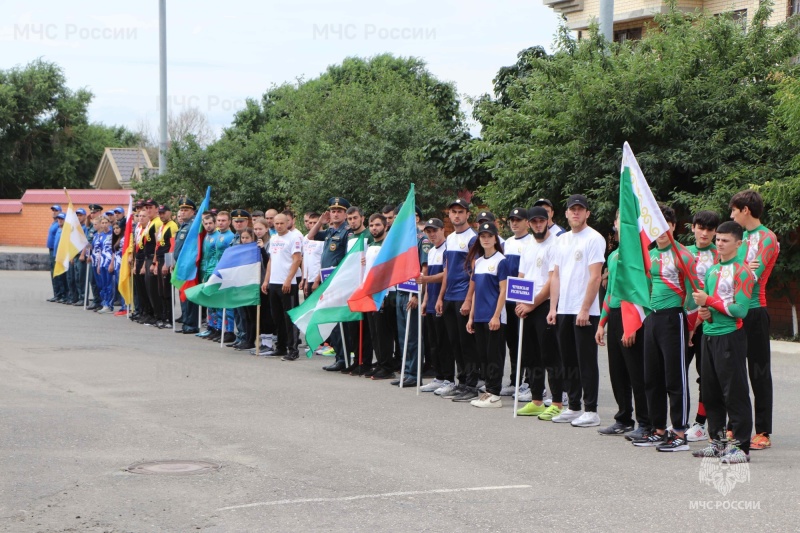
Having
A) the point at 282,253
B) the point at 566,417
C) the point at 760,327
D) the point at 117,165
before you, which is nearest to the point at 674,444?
the point at 760,327

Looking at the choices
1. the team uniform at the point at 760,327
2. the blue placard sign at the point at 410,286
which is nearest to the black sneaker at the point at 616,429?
the team uniform at the point at 760,327

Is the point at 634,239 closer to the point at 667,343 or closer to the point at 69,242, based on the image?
the point at 667,343

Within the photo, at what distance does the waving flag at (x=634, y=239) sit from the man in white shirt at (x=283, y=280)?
679 cm

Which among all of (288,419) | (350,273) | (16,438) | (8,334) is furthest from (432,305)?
(8,334)

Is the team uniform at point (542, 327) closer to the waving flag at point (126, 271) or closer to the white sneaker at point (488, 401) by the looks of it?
the white sneaker at point (488, 401)

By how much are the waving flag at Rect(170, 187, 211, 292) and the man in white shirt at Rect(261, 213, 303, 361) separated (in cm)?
233

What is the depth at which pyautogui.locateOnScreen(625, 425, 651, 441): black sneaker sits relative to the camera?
905 centimetres

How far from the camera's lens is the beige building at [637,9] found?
1104 inches

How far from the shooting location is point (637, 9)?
31.0m

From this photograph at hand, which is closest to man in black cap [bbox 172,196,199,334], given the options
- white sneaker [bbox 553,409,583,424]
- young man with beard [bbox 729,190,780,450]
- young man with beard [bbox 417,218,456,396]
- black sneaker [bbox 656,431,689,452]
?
young man with beard [bbox 417,218,456,396]

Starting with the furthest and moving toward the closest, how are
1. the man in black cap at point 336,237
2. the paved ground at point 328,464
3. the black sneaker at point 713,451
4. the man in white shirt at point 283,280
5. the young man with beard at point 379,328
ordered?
the man in white shirt at point 283,280 → the man in black cap at point 336,237 → the young man with beard at point 379,328 → the black sneaker at point 713,451 → the paved ground at point 328,464

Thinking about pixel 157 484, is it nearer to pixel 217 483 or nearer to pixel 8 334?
pixel 217 483

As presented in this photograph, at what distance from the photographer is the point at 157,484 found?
7387 mm

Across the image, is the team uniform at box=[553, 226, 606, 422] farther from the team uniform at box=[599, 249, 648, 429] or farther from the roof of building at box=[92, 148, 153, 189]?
the roof of building at box=[92, 148, 153, 189]
